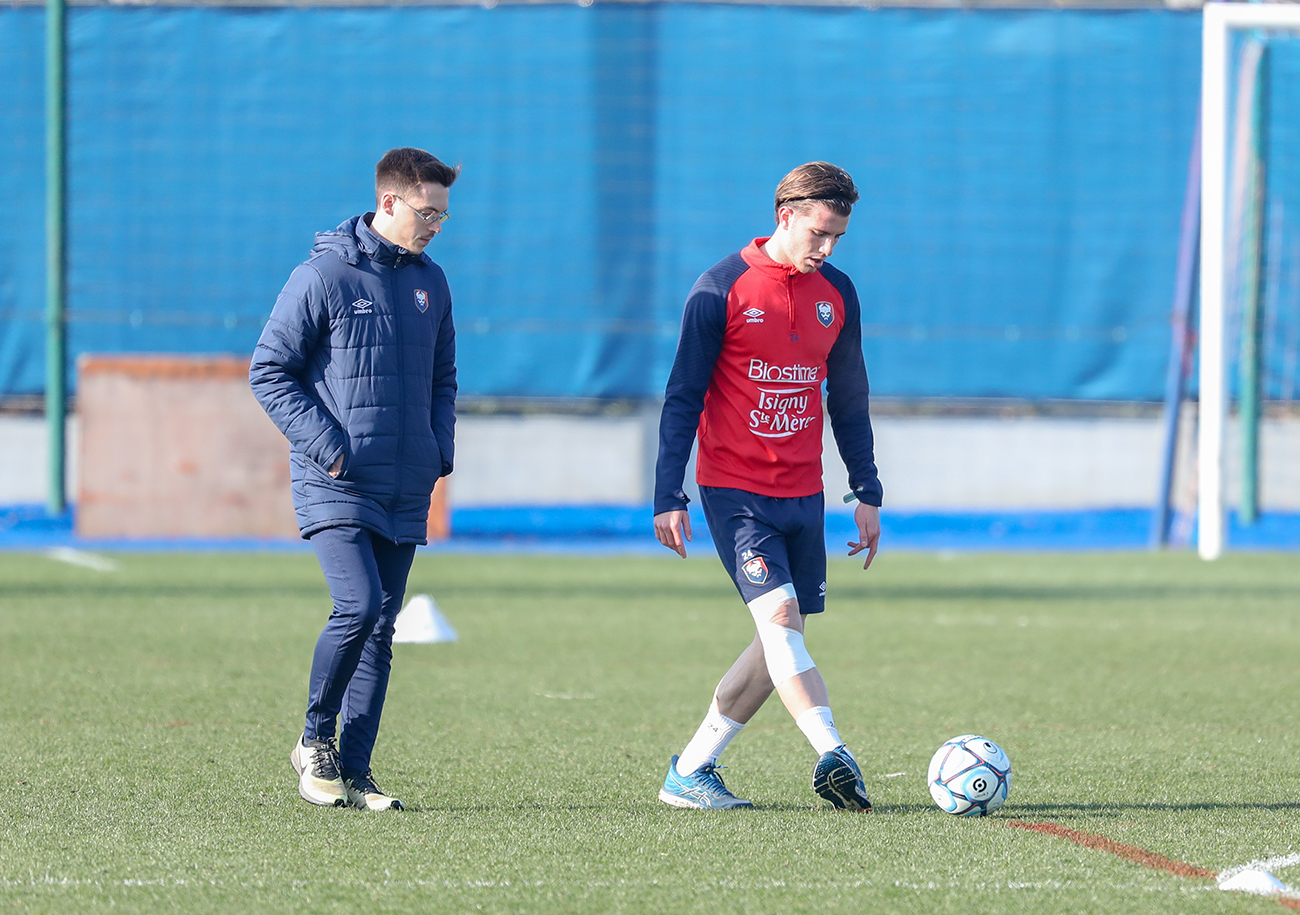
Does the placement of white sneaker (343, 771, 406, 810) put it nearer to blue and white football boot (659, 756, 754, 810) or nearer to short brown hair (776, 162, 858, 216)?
blue and white football boot (659, 756, 754, 810)

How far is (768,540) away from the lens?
471 cm

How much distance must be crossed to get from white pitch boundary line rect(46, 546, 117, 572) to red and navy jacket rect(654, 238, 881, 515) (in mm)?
8000

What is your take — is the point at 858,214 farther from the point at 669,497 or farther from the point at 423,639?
the point at 669,497

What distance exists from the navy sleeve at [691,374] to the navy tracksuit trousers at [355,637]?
2.51 feet

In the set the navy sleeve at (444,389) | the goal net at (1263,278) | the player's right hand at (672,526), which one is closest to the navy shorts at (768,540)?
the player's right hand at (672,526)

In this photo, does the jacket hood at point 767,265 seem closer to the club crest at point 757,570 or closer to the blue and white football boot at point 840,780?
the club crest at point 757,570

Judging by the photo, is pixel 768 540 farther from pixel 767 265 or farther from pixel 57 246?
pixel 57 246

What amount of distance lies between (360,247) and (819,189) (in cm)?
129

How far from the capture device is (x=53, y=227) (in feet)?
49.1

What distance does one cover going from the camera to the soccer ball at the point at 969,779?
15.1 ft

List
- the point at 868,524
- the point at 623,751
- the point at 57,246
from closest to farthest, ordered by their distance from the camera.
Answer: the point at 868,524
the point at 623,751
the point at 57,246

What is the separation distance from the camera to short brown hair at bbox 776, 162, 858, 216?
4.56 metres

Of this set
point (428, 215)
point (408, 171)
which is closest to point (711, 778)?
point (428, 215)

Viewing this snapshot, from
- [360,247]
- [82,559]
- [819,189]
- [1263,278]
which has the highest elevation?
[1263,278]
